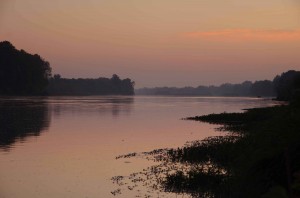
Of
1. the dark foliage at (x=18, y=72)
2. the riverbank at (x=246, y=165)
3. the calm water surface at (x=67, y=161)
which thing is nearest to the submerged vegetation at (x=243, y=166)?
the riverbank at (x=246, y=165)

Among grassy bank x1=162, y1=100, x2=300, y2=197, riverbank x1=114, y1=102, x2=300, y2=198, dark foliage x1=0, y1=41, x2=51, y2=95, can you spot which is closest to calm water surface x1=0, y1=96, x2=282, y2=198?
riverbank x1=114, y1=102, x2=300, y2=198

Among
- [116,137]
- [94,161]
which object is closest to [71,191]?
[94,161]

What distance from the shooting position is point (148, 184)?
2022cm

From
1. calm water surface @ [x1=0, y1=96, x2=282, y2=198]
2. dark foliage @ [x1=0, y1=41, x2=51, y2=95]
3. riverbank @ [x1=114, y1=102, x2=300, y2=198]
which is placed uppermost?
dark foliage @ [x1=0, y1=41, x2=51, y2=95]

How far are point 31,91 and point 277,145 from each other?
538 ft

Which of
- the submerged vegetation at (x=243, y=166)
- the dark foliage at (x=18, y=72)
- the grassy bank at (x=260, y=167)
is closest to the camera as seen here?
the grassy bank at (x=260, y=167)

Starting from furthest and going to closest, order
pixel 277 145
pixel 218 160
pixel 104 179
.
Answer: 1. pixel 218 160
2. pixel 104 179
3. pixel 277 145

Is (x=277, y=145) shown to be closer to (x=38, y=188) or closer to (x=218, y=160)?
(x=38, y=188)

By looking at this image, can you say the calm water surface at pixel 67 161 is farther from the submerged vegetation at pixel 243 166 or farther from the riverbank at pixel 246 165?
the riverbank at pixel 246 165

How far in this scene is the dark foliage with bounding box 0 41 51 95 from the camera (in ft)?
493

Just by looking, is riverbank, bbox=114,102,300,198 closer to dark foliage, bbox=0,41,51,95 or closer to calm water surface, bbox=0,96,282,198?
calm water surface, bbox=0,96,282,198

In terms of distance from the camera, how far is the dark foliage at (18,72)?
150 m

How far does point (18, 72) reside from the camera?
152 m

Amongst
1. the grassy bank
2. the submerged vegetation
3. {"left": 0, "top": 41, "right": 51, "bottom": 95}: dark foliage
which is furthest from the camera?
{"left": 0, "top": 41, "right": 51, "bottom": 95}: dark foliage
